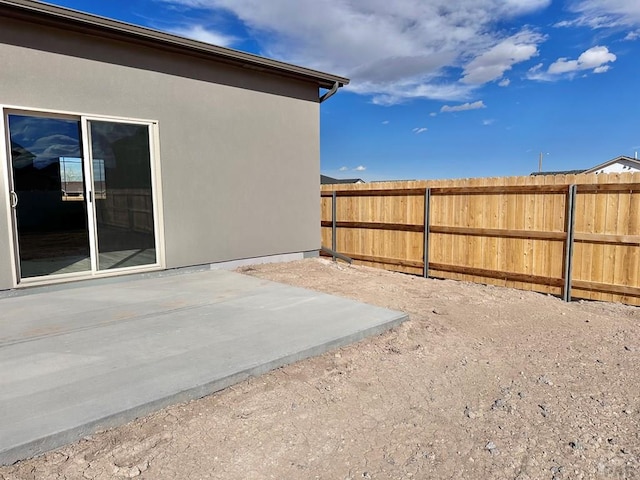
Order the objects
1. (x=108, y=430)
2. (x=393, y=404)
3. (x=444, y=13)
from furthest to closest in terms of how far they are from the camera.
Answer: (x=444, y=13) → (x=393, y=404) → (x=108, y=430)

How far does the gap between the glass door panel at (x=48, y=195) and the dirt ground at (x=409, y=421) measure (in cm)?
400

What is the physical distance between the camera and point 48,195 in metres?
5.52

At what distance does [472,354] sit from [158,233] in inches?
181

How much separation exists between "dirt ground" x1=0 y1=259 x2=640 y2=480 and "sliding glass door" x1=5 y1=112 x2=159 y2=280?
12.7 feet

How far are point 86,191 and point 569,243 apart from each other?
→ 262 inches

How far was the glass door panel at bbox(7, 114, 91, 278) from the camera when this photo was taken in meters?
5.00

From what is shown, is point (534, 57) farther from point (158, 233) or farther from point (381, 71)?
point (158, 233)

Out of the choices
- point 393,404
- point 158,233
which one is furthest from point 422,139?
point 393,404

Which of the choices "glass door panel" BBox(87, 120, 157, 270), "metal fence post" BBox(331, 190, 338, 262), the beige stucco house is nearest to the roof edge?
the beige stucco house

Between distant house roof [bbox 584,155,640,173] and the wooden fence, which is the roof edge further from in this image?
distant house roof [bbox 584,155,640,173]

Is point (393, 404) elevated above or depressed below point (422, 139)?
below

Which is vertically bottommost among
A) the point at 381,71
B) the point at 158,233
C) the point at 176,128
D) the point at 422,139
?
the point at 158,233

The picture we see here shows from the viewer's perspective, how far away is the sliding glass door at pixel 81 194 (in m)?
5.14

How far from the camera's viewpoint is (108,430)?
2.15 m
